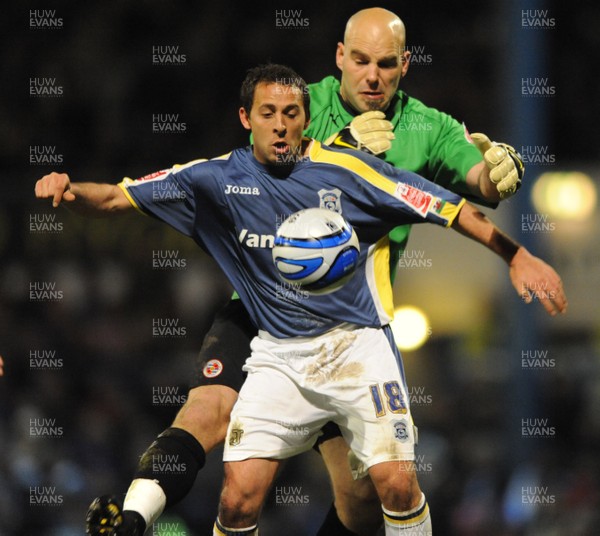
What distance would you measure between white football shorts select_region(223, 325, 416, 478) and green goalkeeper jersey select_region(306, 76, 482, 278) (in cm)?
71

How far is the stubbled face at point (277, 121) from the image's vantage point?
16.8ft

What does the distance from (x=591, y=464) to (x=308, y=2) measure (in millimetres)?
5450

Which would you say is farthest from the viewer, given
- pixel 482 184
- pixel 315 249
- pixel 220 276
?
pixel 220 276

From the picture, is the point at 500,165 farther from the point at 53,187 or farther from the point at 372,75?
the point at 53,187

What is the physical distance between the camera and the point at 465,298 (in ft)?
37.8

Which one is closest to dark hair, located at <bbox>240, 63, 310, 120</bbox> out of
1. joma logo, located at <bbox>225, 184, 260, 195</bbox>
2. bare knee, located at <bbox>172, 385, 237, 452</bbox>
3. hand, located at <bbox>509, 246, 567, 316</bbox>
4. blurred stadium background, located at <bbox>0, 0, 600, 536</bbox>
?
joma logo, located at <bbox>225, 184, 260, 195</bbox>

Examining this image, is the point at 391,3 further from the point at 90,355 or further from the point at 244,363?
the point at 244,363

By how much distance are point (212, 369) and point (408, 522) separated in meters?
1.06

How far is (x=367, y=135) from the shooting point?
545 centimetres

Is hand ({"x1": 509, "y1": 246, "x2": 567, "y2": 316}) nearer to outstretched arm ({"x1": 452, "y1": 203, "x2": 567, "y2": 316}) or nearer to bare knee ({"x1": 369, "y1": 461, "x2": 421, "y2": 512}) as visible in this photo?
outstretched arm ({"x1": 452, "y1": 203, "x2": 567, "y2": 316})

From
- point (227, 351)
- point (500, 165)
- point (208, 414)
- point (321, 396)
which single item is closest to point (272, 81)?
point (500, 165)

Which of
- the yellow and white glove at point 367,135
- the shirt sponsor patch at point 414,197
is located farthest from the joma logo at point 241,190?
the shirt sponsor patch at point 414,197

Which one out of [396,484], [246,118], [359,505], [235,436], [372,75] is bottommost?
[359,505]

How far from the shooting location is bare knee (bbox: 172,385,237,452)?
17.4 feet
